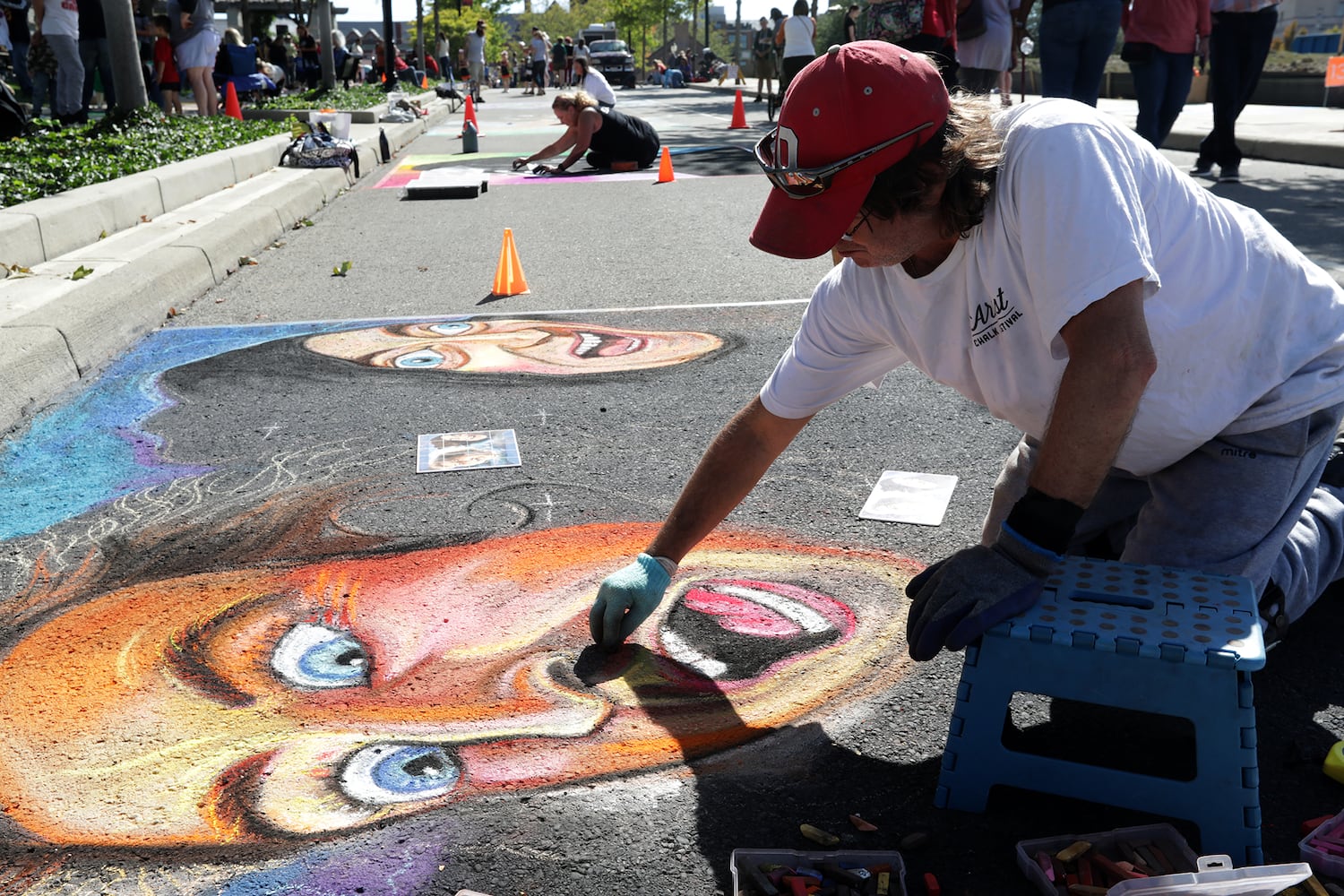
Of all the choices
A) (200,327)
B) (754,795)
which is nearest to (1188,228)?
(754,795)

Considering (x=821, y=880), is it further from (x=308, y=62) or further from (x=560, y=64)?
(x=560, y=64)

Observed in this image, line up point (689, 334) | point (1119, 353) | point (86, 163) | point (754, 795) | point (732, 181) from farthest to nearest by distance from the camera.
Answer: point (732, 181)
point (86, 163)
point (689, 334)
point (754, 795)
point (1119, 353)

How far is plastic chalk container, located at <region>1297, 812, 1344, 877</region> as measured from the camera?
71.1 inches

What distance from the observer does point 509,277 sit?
6473mm

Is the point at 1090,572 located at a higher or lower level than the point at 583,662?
higher

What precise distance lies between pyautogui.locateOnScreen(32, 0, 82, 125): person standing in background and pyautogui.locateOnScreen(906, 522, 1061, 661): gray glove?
11072mm

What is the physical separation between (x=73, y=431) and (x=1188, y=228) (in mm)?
3701

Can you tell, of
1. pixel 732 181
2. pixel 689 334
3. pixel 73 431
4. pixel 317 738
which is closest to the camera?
pixel 317 738

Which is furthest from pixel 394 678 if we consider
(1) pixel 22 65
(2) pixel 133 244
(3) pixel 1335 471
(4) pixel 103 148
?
(1) pixel 22 65

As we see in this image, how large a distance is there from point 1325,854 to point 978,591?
65 cm

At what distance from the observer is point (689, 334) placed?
5414 mm

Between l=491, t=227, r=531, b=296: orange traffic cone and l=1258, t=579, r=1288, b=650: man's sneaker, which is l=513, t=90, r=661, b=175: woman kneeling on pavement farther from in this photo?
l=1258, t=579, r=1288, b=650: man's sneaker

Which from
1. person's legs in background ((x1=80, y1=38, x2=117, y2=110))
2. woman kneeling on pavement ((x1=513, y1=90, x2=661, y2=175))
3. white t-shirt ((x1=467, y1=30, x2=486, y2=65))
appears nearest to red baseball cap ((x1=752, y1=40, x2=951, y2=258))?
woman kneeling on pavement ((x1=513, y1=90, x2=661, y2=175))

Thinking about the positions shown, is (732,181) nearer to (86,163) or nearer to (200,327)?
(86,163)
